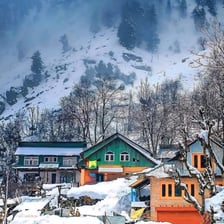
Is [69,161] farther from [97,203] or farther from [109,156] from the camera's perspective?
[97,203]

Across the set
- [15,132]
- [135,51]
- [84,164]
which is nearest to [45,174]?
[84,164]

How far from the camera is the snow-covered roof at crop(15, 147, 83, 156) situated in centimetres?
5472

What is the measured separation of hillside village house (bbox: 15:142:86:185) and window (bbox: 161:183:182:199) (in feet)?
81.1

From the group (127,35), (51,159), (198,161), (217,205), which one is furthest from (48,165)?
(127,35)

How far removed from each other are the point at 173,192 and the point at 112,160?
15.2 m

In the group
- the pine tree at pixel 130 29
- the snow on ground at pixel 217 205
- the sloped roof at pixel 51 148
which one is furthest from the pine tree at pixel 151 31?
the snow on ground at pixel 217 205

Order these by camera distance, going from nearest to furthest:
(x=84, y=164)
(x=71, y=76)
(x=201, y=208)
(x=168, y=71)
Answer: (x=201, y=208) < (x=84, y=164) < (x=168, y=71) < (x=71, y=76)

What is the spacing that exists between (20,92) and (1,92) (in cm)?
578

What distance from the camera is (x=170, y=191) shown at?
92.6 feet

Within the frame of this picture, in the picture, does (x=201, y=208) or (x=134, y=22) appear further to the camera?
(x=134, y=22)

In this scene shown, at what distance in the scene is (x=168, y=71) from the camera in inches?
4695

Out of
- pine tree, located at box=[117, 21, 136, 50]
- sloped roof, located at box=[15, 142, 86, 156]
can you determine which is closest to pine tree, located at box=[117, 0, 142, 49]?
pine tree, located at box=[117, 21, 136, 50]

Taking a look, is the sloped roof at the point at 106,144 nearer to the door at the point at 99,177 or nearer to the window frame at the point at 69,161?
the door at the point at 99,177

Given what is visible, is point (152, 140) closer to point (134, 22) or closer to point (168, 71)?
point (168, 71)
